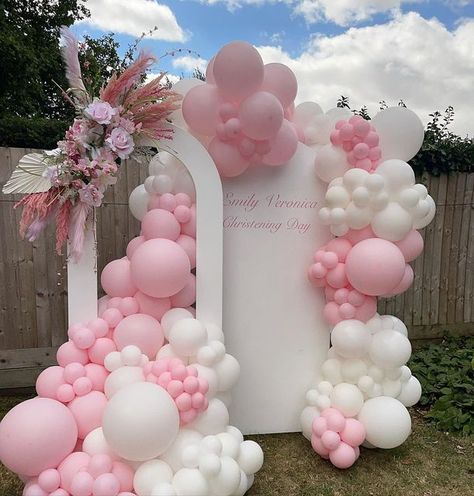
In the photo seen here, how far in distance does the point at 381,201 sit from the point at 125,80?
1407 millimetres

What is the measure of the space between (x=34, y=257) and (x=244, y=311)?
1570 mm

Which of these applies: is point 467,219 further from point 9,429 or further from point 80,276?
point 9,429

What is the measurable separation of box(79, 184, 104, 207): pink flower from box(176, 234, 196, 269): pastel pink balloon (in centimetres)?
45

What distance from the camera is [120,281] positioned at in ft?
7.06

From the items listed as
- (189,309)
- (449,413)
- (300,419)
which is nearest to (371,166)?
(189,309)

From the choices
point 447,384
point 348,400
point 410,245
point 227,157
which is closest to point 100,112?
point 227,157

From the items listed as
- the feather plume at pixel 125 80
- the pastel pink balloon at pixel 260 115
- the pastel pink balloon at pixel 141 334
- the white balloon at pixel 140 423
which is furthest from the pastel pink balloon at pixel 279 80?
the white balloon at pixel 140 423

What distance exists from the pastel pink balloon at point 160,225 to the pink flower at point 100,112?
1.63 feet

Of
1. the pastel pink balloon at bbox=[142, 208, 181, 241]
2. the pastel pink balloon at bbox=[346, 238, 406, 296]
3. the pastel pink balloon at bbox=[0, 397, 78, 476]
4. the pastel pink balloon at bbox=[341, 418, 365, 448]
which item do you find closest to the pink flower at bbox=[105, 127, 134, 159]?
the pastel pink balloon at bbox=[142, 208, 181, 241]

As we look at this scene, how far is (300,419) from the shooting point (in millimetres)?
2557

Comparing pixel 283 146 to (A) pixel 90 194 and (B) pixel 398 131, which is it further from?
(A) pixel 90 194

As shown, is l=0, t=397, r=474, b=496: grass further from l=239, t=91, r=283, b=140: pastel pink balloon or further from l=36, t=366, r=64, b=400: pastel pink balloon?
l=239, t=91, r=283, b=140: pastel pink balloon

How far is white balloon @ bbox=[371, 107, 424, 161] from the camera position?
2.35 metres

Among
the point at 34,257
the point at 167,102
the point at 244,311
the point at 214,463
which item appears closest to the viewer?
the point at 214,463
